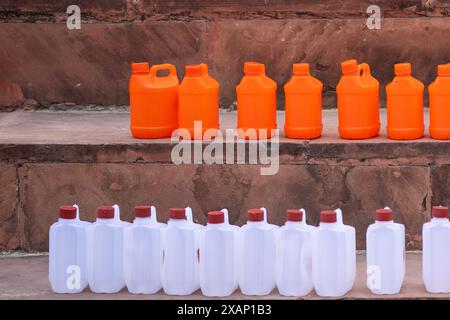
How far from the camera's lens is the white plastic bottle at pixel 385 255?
13.2 feet

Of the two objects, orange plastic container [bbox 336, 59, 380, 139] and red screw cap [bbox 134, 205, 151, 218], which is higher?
orange plastic container [bbox 336, 59, 380, 139]

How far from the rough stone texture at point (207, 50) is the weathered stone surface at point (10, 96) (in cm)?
3

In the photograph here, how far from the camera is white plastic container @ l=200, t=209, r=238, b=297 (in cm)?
402

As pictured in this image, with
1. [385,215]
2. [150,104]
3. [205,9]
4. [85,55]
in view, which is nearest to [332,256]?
[385,215]

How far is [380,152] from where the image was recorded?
460 cm

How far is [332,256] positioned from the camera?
13.1 ft

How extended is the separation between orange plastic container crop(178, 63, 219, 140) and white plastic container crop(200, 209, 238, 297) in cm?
83

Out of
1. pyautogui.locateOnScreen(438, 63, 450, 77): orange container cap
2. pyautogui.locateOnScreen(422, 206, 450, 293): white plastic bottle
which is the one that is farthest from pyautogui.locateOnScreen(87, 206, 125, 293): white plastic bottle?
pyautogui.locateOnScreen(438, 63, 450, 77): orange container cap

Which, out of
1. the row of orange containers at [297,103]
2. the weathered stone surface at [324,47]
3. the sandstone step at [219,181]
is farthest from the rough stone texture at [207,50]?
the sandstone step at [219,181]

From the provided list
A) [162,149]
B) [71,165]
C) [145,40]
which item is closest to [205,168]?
[162,149]

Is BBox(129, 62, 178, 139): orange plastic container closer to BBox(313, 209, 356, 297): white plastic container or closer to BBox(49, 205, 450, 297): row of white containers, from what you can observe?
BBox(49, 205, 450, 297): row of white containers

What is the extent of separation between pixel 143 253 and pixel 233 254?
0.33 m

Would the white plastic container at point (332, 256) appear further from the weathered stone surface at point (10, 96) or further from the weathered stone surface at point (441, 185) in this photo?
the weathered stone surface at point (10, 96)

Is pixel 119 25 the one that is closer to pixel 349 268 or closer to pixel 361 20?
pixel 361 20
